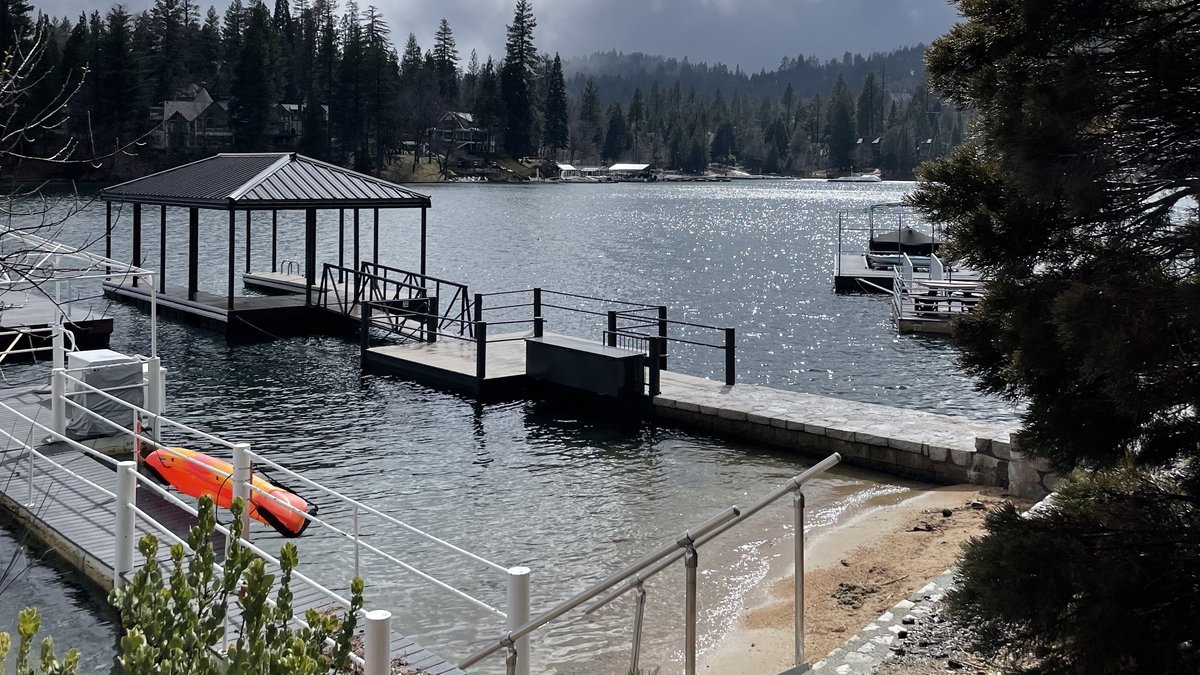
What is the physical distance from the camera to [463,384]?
19547 millimetres

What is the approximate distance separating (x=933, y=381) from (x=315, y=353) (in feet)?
41.5

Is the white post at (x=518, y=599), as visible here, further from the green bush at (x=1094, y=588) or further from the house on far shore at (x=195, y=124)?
the house on far shore at (x=195, y=124)

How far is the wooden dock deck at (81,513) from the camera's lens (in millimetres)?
8672

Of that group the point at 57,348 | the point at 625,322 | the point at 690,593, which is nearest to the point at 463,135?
the point at 625,322

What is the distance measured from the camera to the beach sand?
8.88 metres

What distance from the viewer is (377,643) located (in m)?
5.86

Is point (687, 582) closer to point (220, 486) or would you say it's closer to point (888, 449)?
point (220, 486)

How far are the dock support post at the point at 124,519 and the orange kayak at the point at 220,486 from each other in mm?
1240

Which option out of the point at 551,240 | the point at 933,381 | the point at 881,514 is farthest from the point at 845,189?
the point at 881,514

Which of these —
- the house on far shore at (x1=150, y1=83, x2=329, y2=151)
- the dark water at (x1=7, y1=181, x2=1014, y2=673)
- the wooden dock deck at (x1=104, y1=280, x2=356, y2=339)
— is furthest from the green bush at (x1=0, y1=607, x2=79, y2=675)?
the house on far shore at (x1=150, y1=83, x2=329, y2=151)

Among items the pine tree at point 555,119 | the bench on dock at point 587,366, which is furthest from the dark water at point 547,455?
the pine tree at point 555,119

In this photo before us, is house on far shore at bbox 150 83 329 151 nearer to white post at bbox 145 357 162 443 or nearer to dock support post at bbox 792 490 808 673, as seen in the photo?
white post at bbox 145 357 162 443

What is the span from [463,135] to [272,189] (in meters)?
103

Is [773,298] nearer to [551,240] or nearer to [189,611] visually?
[551,240]
